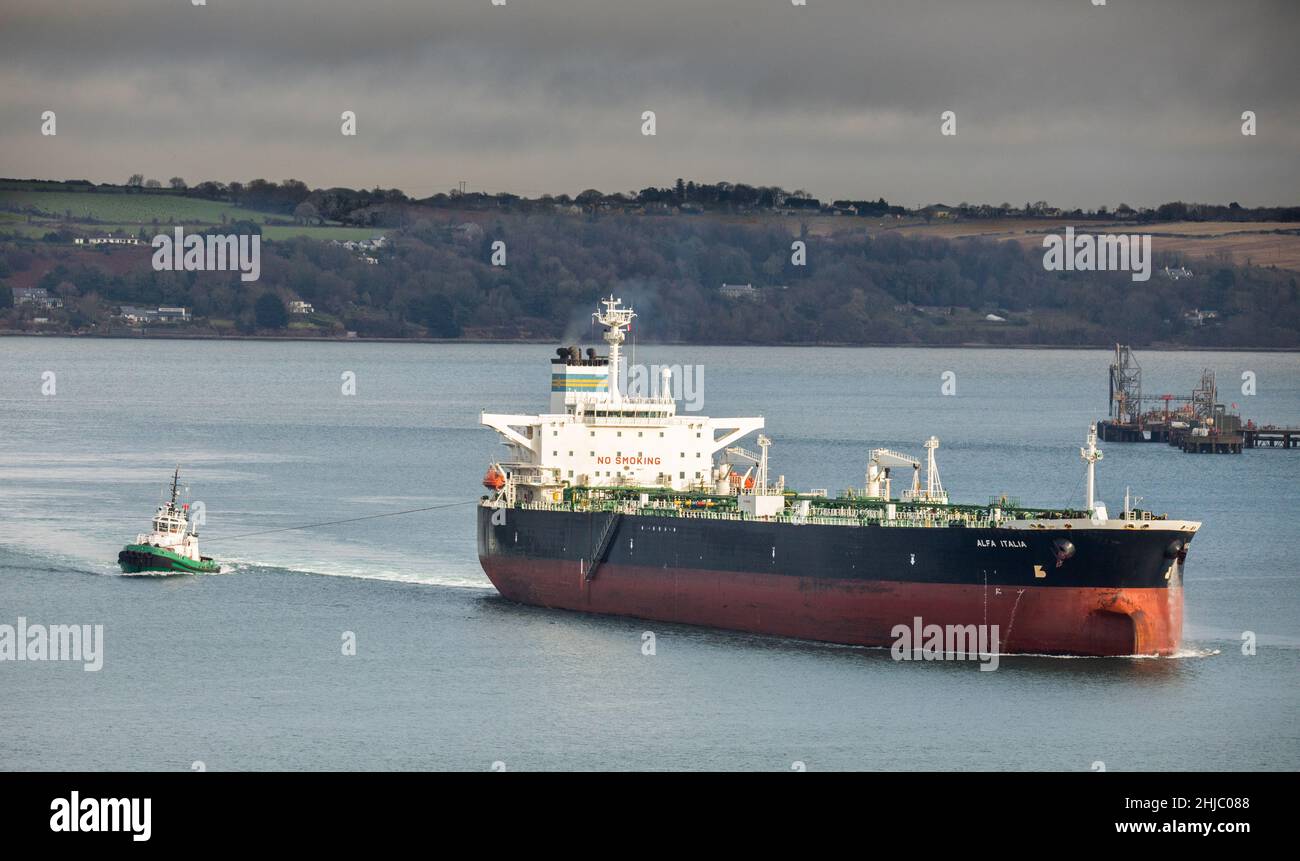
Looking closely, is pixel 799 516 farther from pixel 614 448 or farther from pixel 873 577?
pixel 614 448

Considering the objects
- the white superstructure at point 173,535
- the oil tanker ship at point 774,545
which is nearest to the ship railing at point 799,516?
the oil tanker ship at point 774,545

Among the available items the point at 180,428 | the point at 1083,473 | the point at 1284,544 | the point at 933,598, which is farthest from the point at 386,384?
the point at 933,598

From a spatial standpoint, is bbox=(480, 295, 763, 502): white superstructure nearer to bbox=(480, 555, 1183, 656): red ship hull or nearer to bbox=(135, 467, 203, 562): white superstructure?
bbox=(480, 555, 1183, 656): red ship hull

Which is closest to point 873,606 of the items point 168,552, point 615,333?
point 615,333

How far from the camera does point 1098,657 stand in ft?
147

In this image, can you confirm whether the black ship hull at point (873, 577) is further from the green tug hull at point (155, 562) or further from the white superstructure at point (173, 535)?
the white superstructure at point (173, 535)

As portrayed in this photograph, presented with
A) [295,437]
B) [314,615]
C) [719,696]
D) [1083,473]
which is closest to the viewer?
[719,696]

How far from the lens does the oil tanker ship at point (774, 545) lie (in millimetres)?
44281

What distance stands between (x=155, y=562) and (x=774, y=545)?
62.0 feet

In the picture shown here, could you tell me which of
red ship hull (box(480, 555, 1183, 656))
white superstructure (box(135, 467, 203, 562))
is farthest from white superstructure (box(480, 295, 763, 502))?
white superstructure (box(135, 467, 203, 562))

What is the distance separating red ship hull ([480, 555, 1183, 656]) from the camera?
44.4 meters

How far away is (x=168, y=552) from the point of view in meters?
58.4

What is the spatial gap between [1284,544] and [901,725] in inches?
1194
